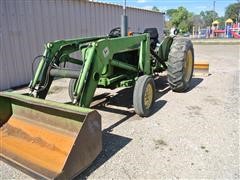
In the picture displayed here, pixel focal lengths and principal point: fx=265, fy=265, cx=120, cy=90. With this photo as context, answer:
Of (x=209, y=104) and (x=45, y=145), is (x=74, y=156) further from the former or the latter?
(x=209, y=104)

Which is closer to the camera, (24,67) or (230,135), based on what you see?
(230,135)

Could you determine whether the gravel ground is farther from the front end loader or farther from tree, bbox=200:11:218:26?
tree, bbox=200:11:218:26

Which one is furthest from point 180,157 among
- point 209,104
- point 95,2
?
point 95,2

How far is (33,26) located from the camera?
27.1 ft

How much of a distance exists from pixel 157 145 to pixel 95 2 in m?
7.73

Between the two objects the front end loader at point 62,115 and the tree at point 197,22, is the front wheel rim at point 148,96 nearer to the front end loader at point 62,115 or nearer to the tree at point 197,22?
the front end loader at point 62,115

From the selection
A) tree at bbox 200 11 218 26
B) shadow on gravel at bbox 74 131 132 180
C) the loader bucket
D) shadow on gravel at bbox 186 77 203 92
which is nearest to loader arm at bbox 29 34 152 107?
the loader bucket

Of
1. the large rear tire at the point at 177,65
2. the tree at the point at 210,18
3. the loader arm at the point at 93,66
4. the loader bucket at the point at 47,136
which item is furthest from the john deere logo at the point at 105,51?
the tree at the point at 210,18

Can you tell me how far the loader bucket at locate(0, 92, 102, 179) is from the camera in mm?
2869

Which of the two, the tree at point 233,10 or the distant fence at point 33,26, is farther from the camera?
the tree at point 233,10

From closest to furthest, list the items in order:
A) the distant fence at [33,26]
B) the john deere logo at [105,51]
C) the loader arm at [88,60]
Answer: the loader arm at [88,60], the john deere logo at [105,51], the distant fence at [33,26]

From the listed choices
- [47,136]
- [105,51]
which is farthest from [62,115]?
[105,51]

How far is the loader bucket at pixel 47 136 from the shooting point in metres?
2.87

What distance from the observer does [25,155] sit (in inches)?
123
